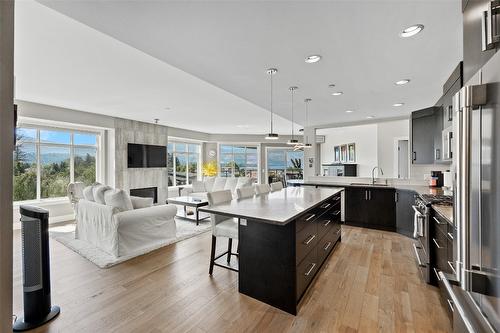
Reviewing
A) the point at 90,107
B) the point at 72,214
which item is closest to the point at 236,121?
the point at 90,107

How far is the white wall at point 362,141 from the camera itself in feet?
24.0

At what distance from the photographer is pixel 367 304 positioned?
2.23 meters

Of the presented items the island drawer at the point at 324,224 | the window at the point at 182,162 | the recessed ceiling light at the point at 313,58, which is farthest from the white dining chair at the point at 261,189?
the window at the point at 182,162

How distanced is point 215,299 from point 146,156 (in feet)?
19.6

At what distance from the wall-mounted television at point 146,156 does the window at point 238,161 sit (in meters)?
3.20

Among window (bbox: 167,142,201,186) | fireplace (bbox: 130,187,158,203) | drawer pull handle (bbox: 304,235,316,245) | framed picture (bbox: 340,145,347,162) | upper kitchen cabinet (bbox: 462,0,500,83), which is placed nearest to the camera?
upper kitchen cabinet (bbox: 462,0,500,83)

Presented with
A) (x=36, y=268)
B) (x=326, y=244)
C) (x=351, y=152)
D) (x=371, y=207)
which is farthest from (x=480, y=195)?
(x=351, y=152)

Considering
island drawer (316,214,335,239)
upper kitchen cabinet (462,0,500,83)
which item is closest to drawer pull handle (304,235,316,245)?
island drawer (316,214,335,239)

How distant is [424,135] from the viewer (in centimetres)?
394

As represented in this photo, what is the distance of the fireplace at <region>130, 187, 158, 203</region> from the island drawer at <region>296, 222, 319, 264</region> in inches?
237

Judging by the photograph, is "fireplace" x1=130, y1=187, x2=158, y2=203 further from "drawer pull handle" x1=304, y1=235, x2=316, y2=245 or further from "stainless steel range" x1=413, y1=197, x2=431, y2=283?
"stainless steel range" x1=413, y1=197, x2=431, y2=283

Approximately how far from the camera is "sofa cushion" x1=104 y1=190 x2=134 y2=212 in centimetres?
338

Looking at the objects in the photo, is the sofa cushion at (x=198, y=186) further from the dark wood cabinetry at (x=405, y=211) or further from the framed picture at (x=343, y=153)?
the dark wood cabinetry at (x=405, y=211)

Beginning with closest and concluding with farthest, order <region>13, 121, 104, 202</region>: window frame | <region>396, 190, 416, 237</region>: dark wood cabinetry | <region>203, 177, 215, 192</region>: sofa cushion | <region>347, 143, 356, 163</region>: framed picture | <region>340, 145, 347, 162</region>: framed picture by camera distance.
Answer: <region>396, 190, 416, 237</region>: dark wood cabinetry
<region>13, 121, 104, 202</region>: window frame
<region>203, 177, 215, 192</region>: sofa cushion
<region>347, 143, 356, 163</region>: framed picture
<region>340, 145, 347, 162</region>: framed picture
